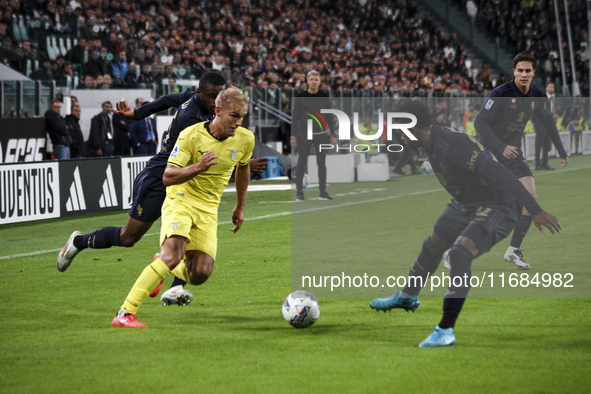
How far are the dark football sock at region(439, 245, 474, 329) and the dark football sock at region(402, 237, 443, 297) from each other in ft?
1.72

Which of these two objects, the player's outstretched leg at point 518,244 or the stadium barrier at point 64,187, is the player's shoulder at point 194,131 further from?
the stadium barrier at point 64,187

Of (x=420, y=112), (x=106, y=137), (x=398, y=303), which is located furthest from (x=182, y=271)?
(x=106, y=137)

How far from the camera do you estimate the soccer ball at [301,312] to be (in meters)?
5.58

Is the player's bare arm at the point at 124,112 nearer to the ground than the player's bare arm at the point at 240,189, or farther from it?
farther from it

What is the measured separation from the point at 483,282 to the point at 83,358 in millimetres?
3967

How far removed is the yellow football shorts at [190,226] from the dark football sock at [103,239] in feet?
3.73

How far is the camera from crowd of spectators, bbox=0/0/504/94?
19828 mm

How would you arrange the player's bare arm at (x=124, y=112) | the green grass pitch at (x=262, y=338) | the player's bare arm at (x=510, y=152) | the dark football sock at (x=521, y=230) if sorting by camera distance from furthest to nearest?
the dark football sock at (x=521, y=230) < the player's bare arm at (x=510, y=152) < the player's bare arm at (x=124, y=112) < the green grass pitch at (x=262, y=338)

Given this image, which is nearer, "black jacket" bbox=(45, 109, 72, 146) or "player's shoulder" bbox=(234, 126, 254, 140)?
"player's shoulder" bbox=(234, 126, 254, 140)

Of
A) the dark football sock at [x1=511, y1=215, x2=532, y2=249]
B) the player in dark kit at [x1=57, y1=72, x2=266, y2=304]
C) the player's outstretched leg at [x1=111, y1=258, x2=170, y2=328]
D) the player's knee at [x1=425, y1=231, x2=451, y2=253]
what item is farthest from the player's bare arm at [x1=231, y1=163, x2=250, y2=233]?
the dark football sock at [x1=511, y1=215, x2=532, y2=249]

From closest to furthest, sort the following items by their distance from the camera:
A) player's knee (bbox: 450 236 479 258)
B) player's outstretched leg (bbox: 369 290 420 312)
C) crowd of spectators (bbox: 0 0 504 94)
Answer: player's knee (bbox: 450 236 479 258)
player's outstretched leg (bbox: 369 290 420 312)
crowd of spectators (bbox: 0 0 504 94)

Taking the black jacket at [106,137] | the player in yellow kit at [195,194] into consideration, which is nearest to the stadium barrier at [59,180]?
the black jacket at [106,137]

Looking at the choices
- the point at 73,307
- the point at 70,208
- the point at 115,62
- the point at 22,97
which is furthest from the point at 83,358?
the point at 115,62

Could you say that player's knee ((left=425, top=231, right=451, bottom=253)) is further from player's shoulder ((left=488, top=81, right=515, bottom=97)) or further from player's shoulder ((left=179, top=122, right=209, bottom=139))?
player's shoulder ((left=488, top=81, right=515, bottom=97))
